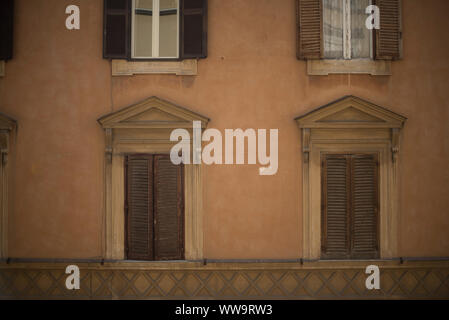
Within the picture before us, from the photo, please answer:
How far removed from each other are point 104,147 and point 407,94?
5884mm

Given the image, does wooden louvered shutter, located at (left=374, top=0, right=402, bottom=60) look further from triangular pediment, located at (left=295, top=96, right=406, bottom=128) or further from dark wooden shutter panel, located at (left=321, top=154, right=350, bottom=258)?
dark wooden shutter panel, located at (left=321, top=154, right=350, bottom=258)

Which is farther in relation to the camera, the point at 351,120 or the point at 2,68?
the point at 2,68

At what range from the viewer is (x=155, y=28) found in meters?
10.4

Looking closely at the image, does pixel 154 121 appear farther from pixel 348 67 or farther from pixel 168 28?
pixel 348 67

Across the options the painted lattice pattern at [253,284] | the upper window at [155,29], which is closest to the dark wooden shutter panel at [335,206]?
the painted lattice pattern at [253,284]

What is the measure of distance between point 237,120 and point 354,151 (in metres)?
2.31

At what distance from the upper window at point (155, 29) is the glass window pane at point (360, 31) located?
2883 mm

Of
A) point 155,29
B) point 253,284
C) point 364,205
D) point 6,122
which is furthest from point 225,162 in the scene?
point 6,122

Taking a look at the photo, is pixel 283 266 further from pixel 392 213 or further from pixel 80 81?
pixel 80 81

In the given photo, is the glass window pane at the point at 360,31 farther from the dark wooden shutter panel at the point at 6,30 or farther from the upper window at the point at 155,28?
the dark wooden shutter panel at the point at 6,30

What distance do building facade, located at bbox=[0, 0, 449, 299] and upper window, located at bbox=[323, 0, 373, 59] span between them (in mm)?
Result: 185

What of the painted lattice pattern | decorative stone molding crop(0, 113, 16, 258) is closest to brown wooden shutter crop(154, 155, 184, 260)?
the painted lattice pattern

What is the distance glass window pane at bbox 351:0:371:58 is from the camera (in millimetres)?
10359

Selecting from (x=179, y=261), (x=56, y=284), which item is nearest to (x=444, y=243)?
(x=179, y=261)
